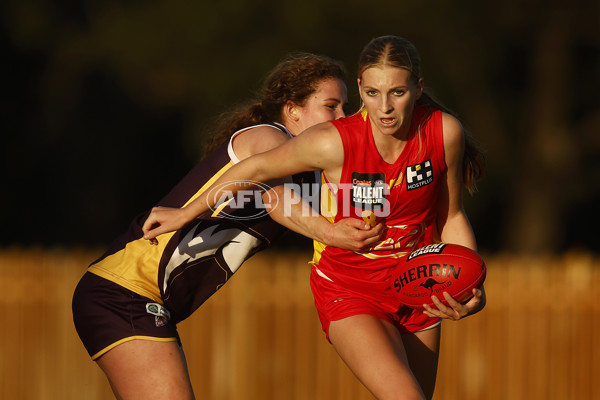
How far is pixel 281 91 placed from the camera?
197 inches

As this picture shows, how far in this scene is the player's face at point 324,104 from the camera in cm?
487

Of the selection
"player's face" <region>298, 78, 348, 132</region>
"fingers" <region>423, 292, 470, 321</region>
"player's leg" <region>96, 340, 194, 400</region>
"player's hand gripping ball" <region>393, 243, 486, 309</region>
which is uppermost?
"player's face" <region>298, 78, 348, 132</region>

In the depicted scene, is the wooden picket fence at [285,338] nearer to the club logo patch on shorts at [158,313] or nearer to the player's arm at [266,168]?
the club logo patch on shorts at [158,313]

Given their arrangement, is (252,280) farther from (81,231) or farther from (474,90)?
(81,231)

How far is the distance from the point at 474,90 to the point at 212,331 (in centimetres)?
960

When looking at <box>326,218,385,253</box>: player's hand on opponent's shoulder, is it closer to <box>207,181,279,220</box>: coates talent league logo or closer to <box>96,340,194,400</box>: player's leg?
<box>207,181,279,220</box>: coates talent league logo

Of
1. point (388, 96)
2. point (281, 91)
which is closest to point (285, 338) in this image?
point (281, 91)

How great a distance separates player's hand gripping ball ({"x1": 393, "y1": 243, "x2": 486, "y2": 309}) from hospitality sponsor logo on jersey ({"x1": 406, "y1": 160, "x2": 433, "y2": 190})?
0.98ft

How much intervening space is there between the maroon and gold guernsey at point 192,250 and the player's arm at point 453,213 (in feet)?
2.48

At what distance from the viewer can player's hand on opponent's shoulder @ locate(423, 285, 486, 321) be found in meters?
4.13

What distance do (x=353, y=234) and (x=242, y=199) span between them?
664mm

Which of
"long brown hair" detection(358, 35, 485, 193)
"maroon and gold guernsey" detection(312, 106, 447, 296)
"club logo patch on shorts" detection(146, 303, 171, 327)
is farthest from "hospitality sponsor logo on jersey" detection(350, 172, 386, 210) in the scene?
"club logo patch on shorts" detection(146, 303, 171, 327)

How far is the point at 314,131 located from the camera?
4.18 metres

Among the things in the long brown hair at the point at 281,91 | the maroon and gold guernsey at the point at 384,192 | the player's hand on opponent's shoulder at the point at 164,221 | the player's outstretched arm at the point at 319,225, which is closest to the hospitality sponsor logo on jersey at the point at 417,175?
the maroon and gold guernsey at the point at 384,192
